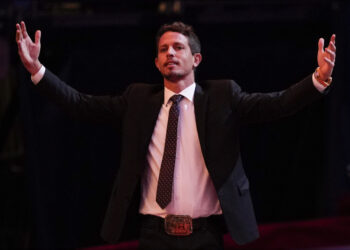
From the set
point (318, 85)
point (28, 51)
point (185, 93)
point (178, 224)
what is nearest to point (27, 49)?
point (28, 51)

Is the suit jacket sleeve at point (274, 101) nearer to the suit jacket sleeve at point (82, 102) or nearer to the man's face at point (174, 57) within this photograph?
the man's face at point (174, 57)

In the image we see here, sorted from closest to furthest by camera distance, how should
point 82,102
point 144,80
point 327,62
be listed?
point 327,62, point 82,102, point 144,80

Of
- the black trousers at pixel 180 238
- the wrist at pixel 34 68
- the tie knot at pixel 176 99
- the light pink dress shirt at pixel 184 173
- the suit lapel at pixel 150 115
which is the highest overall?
the wrist at pixel 34 68

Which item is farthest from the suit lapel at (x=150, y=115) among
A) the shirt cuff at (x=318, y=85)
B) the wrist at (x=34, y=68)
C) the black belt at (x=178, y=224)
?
the shirt cuff at (x=318, y=85)

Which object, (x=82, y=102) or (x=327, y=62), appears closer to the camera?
(x=327, y=62)

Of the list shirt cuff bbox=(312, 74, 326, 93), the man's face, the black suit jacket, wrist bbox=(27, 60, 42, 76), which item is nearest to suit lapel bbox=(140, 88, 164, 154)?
the black suit jacket

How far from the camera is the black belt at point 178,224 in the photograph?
6.72 feet

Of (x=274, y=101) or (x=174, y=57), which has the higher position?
(x=174, y=57)

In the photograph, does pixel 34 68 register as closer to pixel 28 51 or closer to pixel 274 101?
pixel 28 51

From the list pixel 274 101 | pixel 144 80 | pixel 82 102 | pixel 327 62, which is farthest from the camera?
pixel 144 80

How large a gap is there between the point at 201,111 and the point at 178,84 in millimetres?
160

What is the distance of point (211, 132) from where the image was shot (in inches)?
81.5

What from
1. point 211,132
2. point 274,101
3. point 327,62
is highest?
point 327,62

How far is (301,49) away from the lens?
10.8ft
